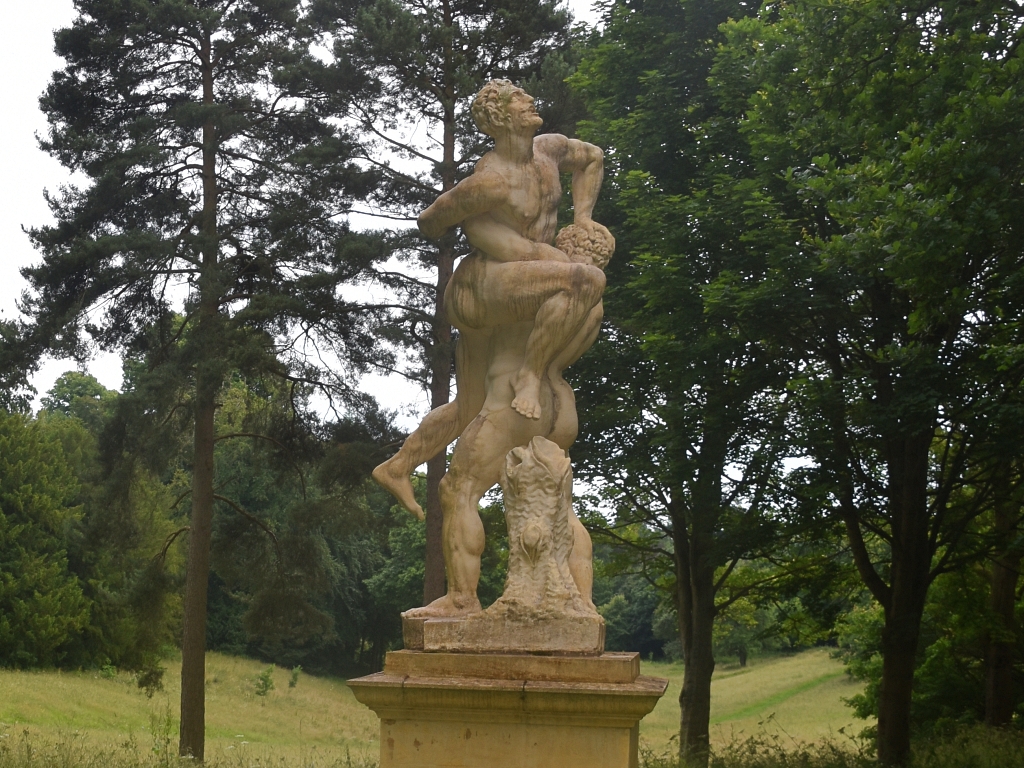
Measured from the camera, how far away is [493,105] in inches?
218

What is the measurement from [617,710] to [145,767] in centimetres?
585

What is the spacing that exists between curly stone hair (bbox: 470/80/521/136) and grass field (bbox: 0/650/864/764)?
1108 cm

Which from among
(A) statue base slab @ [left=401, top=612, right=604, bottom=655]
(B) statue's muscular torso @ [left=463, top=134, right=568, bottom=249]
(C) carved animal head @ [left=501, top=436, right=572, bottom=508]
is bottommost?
(A) statue base slab @ [left=401, top=612, right=604, bottom=655]

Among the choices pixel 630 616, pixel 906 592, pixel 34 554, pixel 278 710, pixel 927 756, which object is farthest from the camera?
pixel 630 616

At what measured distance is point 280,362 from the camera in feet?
56.6

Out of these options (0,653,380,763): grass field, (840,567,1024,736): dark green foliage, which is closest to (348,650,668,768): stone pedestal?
(840,567,1024,736): dark green foliage

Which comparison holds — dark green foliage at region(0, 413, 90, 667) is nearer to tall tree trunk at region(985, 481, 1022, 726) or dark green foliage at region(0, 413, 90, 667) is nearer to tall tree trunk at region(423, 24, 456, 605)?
tall tree trunk at region(423, 24, 456, 605)

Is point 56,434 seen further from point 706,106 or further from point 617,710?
point 617,710

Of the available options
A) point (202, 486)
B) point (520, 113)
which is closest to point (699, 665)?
point (202, 486)

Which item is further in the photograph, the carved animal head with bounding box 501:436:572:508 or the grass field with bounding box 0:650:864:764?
the grass field with bounding box 0:650:864:764

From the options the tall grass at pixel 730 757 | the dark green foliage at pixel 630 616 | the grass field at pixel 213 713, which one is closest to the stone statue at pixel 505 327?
the tall grass at pixel 730 757

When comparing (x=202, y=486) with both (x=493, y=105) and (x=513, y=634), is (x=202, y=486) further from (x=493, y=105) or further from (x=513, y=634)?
(x=513, y=634)

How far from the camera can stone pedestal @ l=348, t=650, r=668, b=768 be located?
4.64 m

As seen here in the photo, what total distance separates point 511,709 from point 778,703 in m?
26.7
